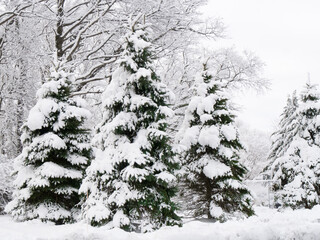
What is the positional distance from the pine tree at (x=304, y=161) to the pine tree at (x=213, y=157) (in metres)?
5.27

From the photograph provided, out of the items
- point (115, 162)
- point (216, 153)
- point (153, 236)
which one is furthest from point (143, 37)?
point (153, 236)

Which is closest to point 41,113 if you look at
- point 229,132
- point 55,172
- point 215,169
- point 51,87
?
point 51,87

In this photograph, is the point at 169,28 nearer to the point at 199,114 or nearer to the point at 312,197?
the point at 199,114

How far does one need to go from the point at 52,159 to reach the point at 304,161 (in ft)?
36.8

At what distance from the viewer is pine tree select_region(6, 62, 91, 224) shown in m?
9.25

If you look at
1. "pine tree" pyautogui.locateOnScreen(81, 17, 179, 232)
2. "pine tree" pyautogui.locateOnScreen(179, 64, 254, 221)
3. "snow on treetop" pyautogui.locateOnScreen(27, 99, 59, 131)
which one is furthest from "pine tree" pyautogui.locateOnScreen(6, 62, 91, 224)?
"pine tree" pyautogui.locateOnScreen(179, 64, 254, 221)

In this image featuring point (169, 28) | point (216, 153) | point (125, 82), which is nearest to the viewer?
point (125, 82)

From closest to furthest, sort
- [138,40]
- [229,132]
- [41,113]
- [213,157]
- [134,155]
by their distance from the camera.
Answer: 1. [134,155]
2. [138,40]
3. [41,113]
4. [229,132]
5. [213,157]

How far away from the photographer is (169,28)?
47.1 feet

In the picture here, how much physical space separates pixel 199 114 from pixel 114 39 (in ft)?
18.6

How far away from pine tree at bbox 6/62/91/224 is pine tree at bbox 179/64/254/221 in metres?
3.31

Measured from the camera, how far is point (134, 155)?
791cm

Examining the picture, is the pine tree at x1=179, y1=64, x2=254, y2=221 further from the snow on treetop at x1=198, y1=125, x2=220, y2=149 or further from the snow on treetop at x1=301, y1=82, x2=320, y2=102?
the snow on treetop at x1=301, y1=82, x2=320, y2=102

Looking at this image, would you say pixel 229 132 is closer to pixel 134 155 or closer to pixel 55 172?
pixel 134 155
